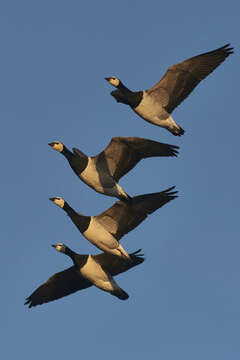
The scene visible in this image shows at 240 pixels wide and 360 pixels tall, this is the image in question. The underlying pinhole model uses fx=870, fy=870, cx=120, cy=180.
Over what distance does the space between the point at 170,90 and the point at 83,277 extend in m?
7.24

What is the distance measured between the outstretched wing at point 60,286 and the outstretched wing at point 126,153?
410 centimetres

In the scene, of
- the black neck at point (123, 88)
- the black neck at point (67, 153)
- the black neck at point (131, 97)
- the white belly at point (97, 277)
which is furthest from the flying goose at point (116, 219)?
the black neck at point (123, 88)

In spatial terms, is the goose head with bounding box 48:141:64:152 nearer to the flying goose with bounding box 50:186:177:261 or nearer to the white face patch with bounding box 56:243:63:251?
the flying goose with bounding box 50:186:177:261

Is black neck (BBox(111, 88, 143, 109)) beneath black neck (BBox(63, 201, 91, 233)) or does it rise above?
above

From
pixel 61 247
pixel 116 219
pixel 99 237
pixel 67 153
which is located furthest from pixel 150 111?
pixel 61 247

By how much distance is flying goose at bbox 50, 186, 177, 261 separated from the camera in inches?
1124

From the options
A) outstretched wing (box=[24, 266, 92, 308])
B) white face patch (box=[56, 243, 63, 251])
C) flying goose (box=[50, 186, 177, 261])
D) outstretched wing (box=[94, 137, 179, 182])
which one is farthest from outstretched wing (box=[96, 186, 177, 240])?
outstretched wing (box=[24, 266, 92, 308])

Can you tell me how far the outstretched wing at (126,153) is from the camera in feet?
92.5

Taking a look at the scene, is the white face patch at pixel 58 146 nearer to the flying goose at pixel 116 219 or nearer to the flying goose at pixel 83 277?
the flying goose at pixel 116 219

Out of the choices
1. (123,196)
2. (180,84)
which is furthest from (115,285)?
(180,84)

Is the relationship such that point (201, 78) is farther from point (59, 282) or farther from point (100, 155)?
point (59, 282)

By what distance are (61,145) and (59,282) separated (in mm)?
4983

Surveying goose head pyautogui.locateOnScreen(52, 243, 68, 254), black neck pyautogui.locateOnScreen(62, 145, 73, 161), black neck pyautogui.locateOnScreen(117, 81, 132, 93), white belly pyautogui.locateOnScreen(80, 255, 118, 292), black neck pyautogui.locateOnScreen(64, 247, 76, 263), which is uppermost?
black neck pyautogui.locateOnScreen(117, 81, 132, 93)

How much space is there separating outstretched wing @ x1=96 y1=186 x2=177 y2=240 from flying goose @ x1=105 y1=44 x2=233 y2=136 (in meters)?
2.80
